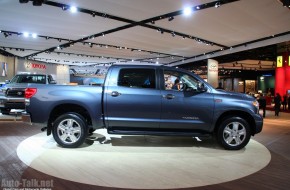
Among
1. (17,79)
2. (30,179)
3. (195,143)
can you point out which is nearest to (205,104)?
(195,143)

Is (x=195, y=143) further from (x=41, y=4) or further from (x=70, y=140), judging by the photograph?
(x=41, y=4)

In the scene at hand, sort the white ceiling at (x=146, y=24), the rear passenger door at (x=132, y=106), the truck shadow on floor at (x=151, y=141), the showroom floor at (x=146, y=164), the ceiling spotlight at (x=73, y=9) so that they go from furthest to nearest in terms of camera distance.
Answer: the ceiling spotlight at (x=73, y=9)
the white ceiling at (x=146, y=24)
the truck shadow on floor at (x=151, y=141)
the rear passenger door at (x=132, y=106)
the showroom floor at (x=146, y=164)

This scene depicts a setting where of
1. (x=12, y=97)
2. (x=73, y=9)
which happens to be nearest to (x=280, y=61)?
(x=73, y=9)

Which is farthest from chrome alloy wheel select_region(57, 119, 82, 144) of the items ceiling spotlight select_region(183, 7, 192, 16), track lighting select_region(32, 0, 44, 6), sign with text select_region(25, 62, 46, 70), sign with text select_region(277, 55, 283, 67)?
sign with text select_region(25, 62, 46, 70)

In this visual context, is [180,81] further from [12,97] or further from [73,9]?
[12,97]

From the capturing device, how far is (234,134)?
5.63 metres

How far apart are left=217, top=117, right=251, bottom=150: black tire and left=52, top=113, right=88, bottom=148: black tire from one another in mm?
2848

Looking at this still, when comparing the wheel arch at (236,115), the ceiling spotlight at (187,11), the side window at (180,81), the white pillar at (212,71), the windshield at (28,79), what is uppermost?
the ceiling spotlight at (187,11)

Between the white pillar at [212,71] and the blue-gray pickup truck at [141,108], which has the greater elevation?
the white pillar at [212,71]

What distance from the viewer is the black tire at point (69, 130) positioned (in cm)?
550

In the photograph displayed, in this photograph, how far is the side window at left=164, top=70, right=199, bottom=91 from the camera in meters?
5.69

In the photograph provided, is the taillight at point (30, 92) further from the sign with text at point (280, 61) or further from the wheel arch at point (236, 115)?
the sign with text at point (280, 61)

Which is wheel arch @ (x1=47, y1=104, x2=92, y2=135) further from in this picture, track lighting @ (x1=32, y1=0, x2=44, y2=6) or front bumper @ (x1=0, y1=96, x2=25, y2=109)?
front bumper @ (x1=0, y1=96, x2=25, y2=109)

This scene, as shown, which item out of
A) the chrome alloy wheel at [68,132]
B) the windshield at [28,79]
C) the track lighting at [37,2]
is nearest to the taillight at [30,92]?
the chrome alloy wheel at [68,132]
